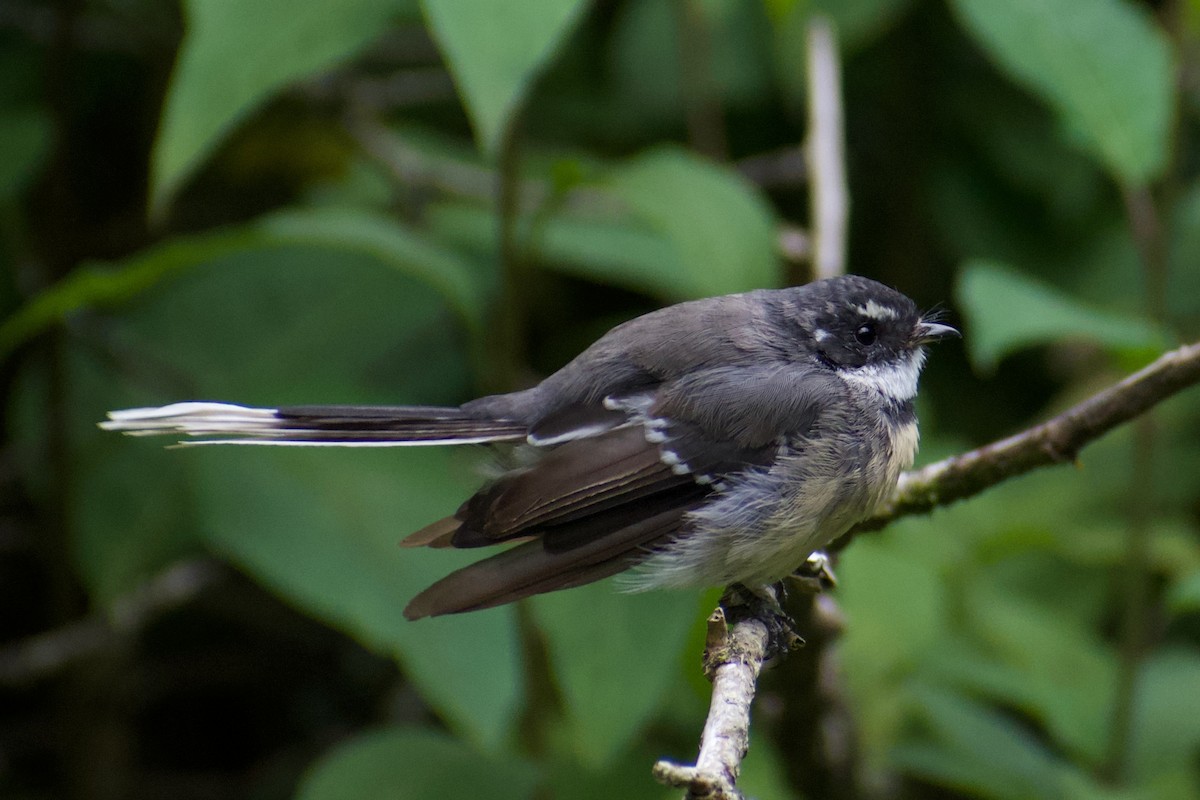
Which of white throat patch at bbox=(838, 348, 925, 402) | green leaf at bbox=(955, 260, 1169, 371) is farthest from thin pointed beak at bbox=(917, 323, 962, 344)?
green leaf at bbox=(955, 260, 1169, 371)

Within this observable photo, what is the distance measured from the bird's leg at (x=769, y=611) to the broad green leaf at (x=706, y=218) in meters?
0.69

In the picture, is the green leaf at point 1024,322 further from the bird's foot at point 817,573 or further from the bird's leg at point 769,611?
the bird's leg at point 769,611

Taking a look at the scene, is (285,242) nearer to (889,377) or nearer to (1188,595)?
(889,377)

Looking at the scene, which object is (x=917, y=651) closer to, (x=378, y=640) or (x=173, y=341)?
(x=378, y=640)

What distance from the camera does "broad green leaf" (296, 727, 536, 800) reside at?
2.88m

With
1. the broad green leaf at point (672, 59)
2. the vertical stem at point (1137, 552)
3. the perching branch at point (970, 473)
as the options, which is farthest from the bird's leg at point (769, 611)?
the broad green leaf at point (672, 59)

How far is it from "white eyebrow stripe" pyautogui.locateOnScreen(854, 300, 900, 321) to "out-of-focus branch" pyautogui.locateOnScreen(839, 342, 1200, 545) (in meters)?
0.54

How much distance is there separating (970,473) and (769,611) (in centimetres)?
47

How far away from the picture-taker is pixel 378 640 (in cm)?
295

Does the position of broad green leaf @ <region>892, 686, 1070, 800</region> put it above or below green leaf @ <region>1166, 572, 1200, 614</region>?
below

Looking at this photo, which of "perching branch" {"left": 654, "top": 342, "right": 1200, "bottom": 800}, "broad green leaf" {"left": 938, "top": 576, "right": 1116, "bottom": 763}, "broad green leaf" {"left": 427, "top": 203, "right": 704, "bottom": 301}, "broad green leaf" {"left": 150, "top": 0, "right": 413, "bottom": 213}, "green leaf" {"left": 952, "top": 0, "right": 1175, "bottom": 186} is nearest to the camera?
"perching branch" {"left": 654, "top": 342, "right": 1200, "bottom": 800}

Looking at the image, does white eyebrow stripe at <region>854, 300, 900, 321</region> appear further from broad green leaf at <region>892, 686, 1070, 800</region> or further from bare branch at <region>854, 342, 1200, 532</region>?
broad green leaf at <region>892, 686, 1070, 800</region>

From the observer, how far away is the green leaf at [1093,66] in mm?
2805

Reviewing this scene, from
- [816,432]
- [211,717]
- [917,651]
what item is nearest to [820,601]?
[816,432]
